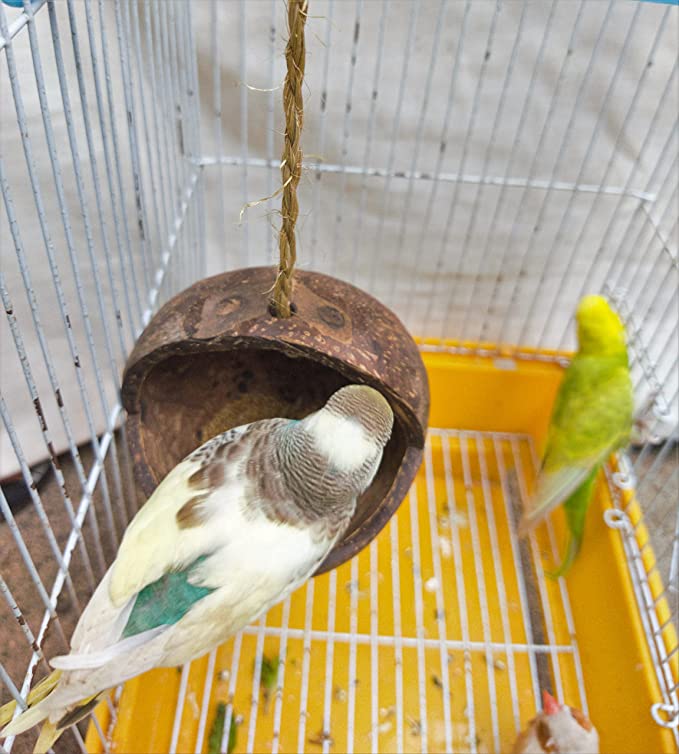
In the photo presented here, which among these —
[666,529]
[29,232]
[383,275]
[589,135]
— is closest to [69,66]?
[29,232]

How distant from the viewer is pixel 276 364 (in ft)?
2.62

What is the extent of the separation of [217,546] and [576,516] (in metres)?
0.52

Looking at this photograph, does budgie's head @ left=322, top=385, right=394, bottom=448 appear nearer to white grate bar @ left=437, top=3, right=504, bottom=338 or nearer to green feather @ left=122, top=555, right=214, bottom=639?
green feather @ left=122, top=555, right=214, bottom=639

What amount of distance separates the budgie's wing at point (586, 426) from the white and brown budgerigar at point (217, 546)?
0.29 metres

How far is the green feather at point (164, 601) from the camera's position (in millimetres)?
521

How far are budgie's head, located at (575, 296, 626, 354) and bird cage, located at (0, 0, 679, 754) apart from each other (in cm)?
16

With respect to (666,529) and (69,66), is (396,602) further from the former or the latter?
(69,66)

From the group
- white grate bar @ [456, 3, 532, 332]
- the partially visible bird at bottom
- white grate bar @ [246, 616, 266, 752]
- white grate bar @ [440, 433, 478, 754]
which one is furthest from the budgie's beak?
white grate bar @ [456, 3, 532, 332]

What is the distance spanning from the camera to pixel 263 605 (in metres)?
0.57

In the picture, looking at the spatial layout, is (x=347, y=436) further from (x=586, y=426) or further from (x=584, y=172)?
(x=584, y=172)

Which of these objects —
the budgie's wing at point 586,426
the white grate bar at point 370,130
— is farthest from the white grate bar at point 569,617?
the white grate bar at point 370,130

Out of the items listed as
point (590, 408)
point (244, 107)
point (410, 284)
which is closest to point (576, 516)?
point (590, 408)

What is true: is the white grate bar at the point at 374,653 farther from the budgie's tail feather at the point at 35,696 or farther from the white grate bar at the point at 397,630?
the budgie's tail feather at the point at 35,696

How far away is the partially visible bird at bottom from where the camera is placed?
26.7 inches
